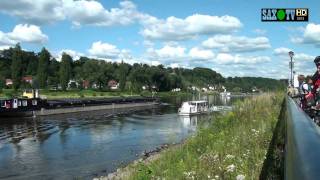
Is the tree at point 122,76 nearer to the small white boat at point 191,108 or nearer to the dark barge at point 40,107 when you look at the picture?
the dark barge at point 40,107

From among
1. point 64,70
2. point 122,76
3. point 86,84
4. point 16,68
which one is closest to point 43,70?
point 64,70

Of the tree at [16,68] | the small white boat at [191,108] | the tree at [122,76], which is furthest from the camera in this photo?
the tree at [122,76]

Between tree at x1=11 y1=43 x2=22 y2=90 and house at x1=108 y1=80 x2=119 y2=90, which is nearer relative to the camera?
tree at x1=11 y1=43 x2=22 y2=90

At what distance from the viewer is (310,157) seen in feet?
5.07

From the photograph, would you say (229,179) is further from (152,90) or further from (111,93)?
(152,90)

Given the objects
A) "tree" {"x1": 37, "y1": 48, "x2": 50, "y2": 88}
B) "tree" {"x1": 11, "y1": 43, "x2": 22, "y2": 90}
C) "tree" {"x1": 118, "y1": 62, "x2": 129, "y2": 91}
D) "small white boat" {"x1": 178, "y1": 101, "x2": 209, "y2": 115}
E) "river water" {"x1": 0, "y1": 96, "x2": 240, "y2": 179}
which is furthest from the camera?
"tree" {"x1": 118, "y1": 62, "x2": 129, "y2": 91}

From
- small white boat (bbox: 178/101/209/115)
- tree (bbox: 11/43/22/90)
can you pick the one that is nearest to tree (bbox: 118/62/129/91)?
tree (bbox: 11/43/22/90)

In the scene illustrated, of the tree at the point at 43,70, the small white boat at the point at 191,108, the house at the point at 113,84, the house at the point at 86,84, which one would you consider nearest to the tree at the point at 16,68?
the tree at the point at 43,70

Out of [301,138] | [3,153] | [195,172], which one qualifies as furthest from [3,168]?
[301,138]

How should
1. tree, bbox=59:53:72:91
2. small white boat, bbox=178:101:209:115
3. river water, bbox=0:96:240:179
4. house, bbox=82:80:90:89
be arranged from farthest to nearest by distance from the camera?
house, bbox=82:80:90:89
tree, bbox=59:53:72:91
small white boat, bbox=178:101:209:115
river water, bbox=0:96:240:179

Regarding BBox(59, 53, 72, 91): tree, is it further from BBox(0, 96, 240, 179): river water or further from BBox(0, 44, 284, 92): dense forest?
BBox(0, 96, 240, 179): river water

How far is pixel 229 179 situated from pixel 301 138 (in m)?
4.85

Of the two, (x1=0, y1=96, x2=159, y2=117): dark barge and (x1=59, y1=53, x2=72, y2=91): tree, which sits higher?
(x1=59, y1=53, x2=72, y2=91): tree

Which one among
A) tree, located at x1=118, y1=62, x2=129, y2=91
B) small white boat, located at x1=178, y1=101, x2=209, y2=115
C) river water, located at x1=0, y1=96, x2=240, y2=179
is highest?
tree, located at x1=118, y1=62, x2=129, y2=91
